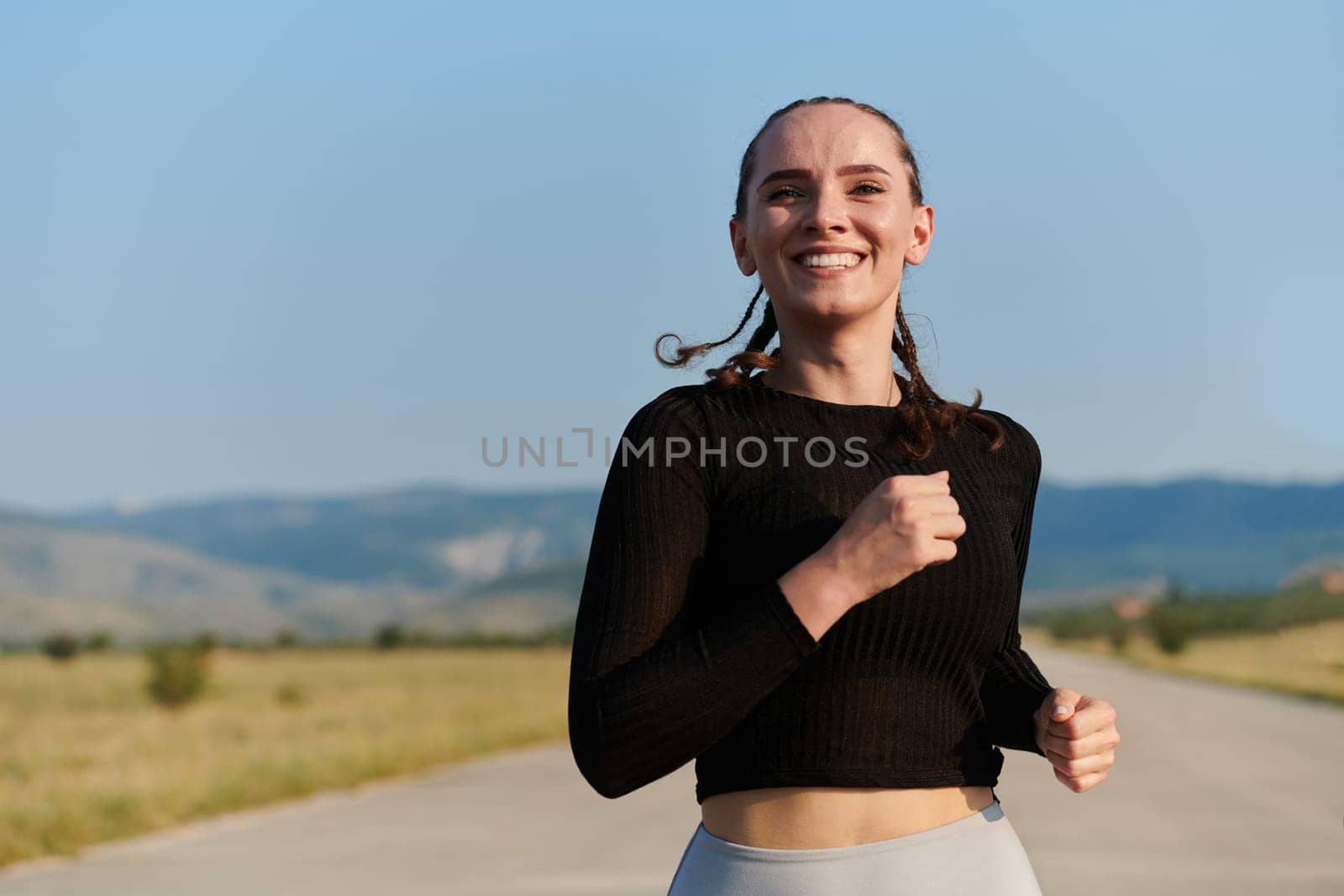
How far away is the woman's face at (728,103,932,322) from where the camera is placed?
7.62ft

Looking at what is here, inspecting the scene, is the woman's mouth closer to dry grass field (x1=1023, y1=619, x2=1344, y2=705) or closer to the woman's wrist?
the woman's wrist

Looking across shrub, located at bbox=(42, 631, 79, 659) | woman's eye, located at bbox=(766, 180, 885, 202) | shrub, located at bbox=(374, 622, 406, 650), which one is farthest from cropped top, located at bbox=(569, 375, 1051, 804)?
shrub, located at bbox=(374, 622, 406, 650)

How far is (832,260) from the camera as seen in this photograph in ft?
7.62

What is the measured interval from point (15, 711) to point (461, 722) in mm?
11304

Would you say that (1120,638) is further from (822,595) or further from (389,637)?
(822,595)

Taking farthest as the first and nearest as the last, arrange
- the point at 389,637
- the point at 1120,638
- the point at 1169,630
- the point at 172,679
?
the point at 1120,638, the point at 389,637, the point at 1169,630, the point at 172,679

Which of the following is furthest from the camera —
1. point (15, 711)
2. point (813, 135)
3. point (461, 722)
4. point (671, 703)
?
point (15, 711)

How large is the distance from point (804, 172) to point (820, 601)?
66 centimetres

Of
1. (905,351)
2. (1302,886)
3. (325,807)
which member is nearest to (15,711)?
(325,807)

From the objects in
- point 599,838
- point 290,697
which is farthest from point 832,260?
point 290,697

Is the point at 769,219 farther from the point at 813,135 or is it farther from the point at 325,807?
the point at 325,807

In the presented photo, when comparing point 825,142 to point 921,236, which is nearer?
point 825,142

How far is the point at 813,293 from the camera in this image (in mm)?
2328

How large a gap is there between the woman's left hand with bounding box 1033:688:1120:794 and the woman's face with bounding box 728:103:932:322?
1.98 ft
